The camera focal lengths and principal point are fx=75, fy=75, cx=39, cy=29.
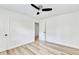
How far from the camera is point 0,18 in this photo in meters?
3.76

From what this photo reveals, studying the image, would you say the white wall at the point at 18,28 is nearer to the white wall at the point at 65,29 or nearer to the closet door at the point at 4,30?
the closet door at the point at 4,30

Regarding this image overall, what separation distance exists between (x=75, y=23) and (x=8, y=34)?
3919mm

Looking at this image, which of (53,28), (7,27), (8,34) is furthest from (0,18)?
(53,28)

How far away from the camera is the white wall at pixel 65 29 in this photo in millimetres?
4445

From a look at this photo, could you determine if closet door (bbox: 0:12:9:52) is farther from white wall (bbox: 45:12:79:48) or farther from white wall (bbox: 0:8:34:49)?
white wall (bbox: 45:12:79:48)

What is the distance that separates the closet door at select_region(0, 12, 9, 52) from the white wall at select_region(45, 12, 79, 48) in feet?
11.6

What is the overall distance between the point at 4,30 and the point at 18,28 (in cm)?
107

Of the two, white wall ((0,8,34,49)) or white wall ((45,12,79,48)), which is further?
white wall ((45,12,79,48))

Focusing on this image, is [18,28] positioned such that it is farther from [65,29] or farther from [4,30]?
[65,29]

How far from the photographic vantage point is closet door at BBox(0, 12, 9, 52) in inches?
150

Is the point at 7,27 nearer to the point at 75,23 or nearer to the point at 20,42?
the point at 20,42

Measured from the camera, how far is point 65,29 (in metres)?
5.07

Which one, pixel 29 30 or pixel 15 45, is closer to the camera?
pixel 15 45

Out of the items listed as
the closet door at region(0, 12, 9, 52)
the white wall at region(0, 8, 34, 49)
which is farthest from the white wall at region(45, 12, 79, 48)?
the closet door at region(0, 12, 9, 52)
